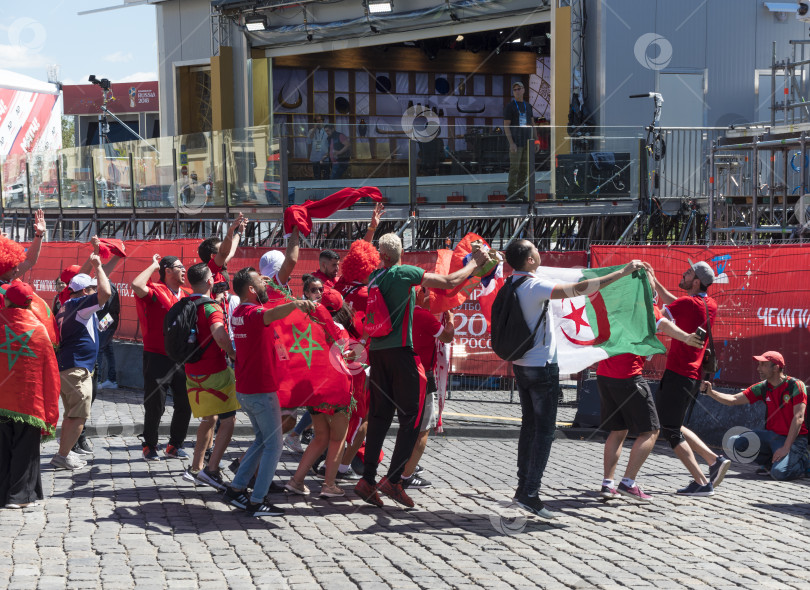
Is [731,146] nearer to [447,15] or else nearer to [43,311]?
[447,15]

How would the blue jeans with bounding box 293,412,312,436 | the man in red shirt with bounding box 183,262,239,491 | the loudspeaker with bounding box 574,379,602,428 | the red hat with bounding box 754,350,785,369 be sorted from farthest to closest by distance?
the loudspeaker with bounding box 574,379,602,428
the blue jeans with bounding box 293,412,312,436
the red hat with bounding box 754,350,785,369
the man in red shirt with bounding box 183,262,239,491

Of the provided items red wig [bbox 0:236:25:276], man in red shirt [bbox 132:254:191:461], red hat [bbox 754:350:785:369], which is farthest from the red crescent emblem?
red wig [bbox 0:236:25:276]

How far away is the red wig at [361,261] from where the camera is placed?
7.74 meters

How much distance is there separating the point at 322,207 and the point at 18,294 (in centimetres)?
278

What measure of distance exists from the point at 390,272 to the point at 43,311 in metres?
2.56

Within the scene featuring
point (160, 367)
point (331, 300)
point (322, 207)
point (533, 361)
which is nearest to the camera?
point (533, 361)

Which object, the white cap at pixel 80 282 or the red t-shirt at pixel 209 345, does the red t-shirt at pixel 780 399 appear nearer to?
the red t-shirt at pixel 209 345

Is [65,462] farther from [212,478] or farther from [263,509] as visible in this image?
[263,509]

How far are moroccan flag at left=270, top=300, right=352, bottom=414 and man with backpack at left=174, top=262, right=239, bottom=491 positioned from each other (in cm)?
40

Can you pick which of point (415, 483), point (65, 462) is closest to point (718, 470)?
point (415, 483)

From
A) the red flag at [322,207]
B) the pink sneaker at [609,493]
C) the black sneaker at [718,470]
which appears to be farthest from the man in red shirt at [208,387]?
the black sneaker at [718,470]

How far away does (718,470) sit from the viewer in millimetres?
8039

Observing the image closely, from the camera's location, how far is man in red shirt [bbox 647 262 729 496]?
7.98 metres

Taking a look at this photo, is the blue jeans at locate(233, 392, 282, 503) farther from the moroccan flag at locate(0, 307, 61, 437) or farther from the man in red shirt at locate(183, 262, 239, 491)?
the moroccan flag at locate(0, 307, 61, 437)
